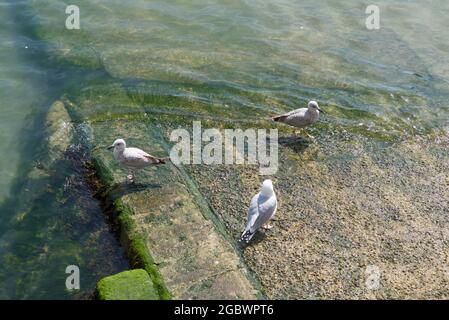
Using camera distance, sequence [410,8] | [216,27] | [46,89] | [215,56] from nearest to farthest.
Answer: [46,89] < [215,56] < [216,27] < [410,8]

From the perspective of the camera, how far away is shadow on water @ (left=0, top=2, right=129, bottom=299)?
19.0ft

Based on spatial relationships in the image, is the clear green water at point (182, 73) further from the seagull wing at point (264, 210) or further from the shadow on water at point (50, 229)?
the seagull wing at point (264, 210)

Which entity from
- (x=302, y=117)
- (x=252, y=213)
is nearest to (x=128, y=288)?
(x=252, y=213)

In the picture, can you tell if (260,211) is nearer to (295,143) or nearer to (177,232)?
(177,232)

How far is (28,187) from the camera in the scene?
7.22m

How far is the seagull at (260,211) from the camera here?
5.78m

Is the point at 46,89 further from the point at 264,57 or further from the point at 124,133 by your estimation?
the point at 264,57

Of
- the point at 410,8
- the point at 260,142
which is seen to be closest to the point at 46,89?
the point at 260,142

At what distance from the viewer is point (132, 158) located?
663cm

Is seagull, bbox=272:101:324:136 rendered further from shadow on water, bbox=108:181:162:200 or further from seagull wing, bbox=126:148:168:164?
shadow on water, bbox=108:181:162:200

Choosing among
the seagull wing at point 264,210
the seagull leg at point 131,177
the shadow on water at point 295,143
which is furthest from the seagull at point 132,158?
the shadow on water at point 295,143
